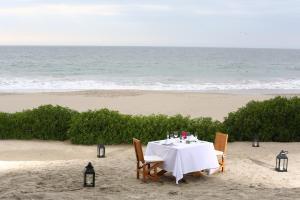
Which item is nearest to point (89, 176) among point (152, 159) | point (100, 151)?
point (152, 159)

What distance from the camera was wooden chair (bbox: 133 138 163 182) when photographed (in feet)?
31.9

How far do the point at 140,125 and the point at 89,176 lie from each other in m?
4.59

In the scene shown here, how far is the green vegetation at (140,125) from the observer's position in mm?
13500

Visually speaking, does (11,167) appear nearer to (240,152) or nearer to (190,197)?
(190,197)

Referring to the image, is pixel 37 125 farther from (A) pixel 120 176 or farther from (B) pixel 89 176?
(B) pixel 89 176

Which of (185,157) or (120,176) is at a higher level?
(185,157)

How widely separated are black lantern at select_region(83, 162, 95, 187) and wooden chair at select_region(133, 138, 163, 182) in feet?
3.54

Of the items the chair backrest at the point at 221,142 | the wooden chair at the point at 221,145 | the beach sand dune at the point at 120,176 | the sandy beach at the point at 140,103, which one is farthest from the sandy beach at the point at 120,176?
the sandy beach at the point at 140,103

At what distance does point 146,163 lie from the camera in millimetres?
9727

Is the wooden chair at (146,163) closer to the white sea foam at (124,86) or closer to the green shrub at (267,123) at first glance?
the green shrub at (267,123)

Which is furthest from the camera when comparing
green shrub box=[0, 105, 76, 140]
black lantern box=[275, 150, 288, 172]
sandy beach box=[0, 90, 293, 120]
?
sandy beach box=[0, 90, 293, 120]

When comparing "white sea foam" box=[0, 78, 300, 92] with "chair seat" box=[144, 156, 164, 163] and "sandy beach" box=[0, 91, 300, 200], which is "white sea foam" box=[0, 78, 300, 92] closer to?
"sandy beach" box=[0, 91, 300, 200]

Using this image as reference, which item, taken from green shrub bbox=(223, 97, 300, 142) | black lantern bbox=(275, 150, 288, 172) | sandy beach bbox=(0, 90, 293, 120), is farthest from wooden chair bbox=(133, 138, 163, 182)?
sandy beach bbox=(0, 90, 293, 120)

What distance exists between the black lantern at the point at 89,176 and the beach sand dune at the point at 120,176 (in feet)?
0.52
